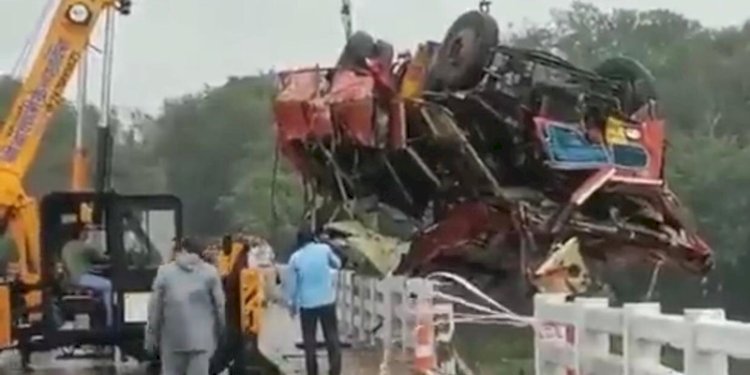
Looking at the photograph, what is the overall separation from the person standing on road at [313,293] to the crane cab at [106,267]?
3.72m

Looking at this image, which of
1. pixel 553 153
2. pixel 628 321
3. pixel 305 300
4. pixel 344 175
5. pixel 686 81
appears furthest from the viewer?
pixel 686 81

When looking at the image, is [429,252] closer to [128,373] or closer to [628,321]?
[128,373]

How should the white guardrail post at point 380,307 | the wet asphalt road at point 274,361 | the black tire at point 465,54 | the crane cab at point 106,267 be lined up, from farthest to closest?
A: the black tire at point 465,54 < the crane cab at point 106,267 < the wet asphalt road at point 274,361 < the white guardrail post at point 380,307

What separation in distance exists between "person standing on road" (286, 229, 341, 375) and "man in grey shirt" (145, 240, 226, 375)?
3217 mm

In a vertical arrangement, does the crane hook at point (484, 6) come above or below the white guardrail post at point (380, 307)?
above

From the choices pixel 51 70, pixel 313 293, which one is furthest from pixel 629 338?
pixel 51 70

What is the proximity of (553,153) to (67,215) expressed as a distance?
252 inches

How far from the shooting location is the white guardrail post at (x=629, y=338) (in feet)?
33.3

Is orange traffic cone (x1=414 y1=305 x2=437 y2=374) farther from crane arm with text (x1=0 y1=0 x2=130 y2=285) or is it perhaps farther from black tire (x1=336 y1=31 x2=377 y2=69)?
crane arm with text (x1=0 y1=0 x2=130 y2=285)

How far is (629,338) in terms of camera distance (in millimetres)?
12188

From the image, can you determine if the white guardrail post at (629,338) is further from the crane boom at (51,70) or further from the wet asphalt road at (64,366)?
the crane boom at (51,70)

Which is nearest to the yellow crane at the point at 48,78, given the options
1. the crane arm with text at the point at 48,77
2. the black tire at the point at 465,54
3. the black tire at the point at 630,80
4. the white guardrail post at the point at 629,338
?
the crane arm with text at the point at 48,77

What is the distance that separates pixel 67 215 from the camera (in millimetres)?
23250

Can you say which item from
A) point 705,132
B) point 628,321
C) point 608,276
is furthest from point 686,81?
point 628,321
